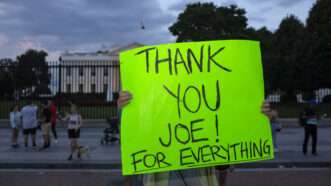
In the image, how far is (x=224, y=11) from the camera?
184ft

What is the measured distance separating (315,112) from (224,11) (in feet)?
150

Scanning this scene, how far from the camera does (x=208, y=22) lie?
54594 mm

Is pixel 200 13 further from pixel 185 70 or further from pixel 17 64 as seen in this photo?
pixel 185 70

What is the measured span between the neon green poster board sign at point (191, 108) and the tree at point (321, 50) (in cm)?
3300

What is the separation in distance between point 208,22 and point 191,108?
52.5 meters

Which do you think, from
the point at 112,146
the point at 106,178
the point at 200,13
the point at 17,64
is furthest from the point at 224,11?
the point at 106,178

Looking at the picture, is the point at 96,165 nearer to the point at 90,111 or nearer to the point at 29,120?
the point at 29,120

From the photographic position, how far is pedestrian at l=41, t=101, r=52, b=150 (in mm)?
13430

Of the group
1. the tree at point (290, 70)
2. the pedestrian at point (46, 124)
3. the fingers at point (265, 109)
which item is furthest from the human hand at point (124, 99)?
the tree at point (290, 70)

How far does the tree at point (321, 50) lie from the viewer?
119 ft

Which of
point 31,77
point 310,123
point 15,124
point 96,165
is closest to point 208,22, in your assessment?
A: point 31,77

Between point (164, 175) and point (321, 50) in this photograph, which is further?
point (321, 50)

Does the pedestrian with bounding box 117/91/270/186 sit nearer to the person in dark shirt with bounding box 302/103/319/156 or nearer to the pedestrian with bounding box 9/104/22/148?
the person in dark shirt with bounding box 302/103/319/156

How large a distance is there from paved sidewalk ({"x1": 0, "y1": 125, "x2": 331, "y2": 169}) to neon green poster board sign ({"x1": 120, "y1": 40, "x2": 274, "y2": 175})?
23.9 feet
